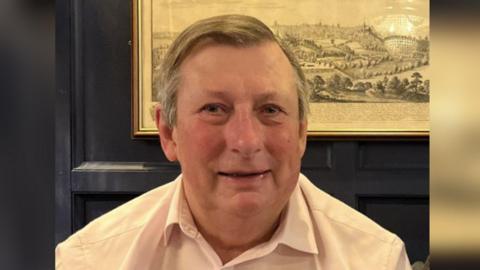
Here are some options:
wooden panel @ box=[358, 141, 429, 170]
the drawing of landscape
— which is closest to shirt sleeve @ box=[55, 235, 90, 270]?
the drawing of landscape

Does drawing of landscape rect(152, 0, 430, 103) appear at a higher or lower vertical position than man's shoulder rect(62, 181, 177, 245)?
higher

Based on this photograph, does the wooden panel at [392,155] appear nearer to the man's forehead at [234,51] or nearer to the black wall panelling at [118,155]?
the black wall panelling at [118,155]

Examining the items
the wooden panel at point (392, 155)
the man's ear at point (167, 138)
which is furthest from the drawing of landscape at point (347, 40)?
the man's ear at point (167, 138)

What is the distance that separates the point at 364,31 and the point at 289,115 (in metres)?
0.69

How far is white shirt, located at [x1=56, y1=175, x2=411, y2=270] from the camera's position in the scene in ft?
2.81

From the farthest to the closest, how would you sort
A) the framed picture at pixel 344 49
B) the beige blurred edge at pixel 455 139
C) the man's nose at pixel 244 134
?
the framed picture at pixel 344 49 → the man's nose at pixel 244 134 → the beige blurred edge at pixel 455 139

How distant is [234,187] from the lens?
0.82m

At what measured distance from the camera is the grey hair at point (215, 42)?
832 millimetres

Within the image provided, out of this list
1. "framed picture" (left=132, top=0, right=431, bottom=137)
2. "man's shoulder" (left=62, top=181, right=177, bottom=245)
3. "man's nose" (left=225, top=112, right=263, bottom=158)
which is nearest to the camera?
"man's nose" (left=225, top=112, right=263, bottom=158)

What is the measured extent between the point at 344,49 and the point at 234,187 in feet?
2.46

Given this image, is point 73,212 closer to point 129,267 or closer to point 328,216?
point 129,267

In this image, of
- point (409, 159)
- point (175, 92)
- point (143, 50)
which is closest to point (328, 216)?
point (175, 92)

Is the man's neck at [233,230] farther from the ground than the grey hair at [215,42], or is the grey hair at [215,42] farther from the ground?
the grey hair at [215,42]

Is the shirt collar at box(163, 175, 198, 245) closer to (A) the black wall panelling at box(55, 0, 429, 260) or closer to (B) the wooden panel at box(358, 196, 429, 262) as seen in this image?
(A) the black wall panelling at box(55, 0, 429, 260)
